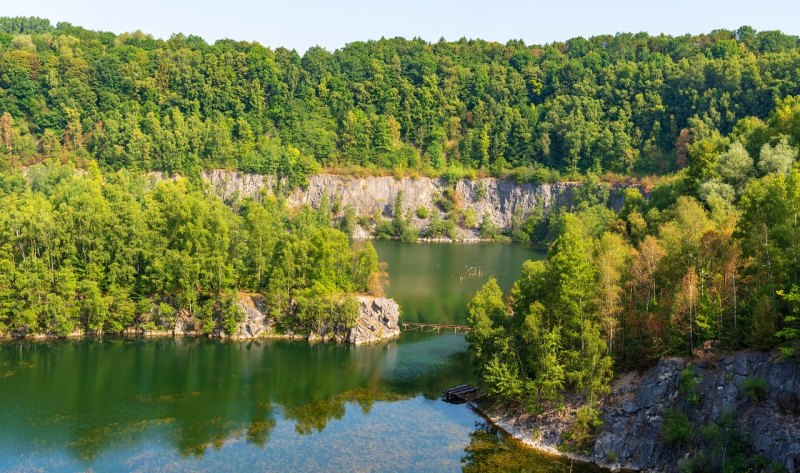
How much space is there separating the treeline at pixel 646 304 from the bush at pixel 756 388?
207 cm

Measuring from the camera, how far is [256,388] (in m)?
59.4

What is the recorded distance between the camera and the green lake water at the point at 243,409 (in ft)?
150

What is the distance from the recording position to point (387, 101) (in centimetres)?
17950

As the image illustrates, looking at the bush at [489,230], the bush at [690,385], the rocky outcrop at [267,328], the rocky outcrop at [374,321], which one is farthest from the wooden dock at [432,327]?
the bush at [489,230]

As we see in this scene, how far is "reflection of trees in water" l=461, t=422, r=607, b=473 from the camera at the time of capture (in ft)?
146

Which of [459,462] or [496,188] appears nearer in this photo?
[459,462]

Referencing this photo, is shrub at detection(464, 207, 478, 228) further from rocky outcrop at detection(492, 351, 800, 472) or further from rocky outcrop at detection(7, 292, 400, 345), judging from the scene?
rocky outcrop at detection(492, 351, 800, 472)

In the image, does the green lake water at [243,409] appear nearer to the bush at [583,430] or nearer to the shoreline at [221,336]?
the shoreline at [221,336]

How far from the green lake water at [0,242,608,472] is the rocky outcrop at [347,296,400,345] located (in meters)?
1.60

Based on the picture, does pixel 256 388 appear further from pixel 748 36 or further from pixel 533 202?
pixel 748 36

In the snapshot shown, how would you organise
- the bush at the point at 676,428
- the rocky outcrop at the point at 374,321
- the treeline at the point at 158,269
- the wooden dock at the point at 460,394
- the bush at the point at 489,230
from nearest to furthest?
the bush at the point at 676,428 → the wooden dock at the point at 460,394 → the treeline at the point at 158,269 → the rocky outcrop at the point at 374,321 → the bush at the point at 489,230

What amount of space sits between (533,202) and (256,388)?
109 metres

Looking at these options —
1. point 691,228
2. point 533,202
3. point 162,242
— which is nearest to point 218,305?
point 162,242

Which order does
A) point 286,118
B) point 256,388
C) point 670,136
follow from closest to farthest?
point 256,388, point 670,136, point 286,118
